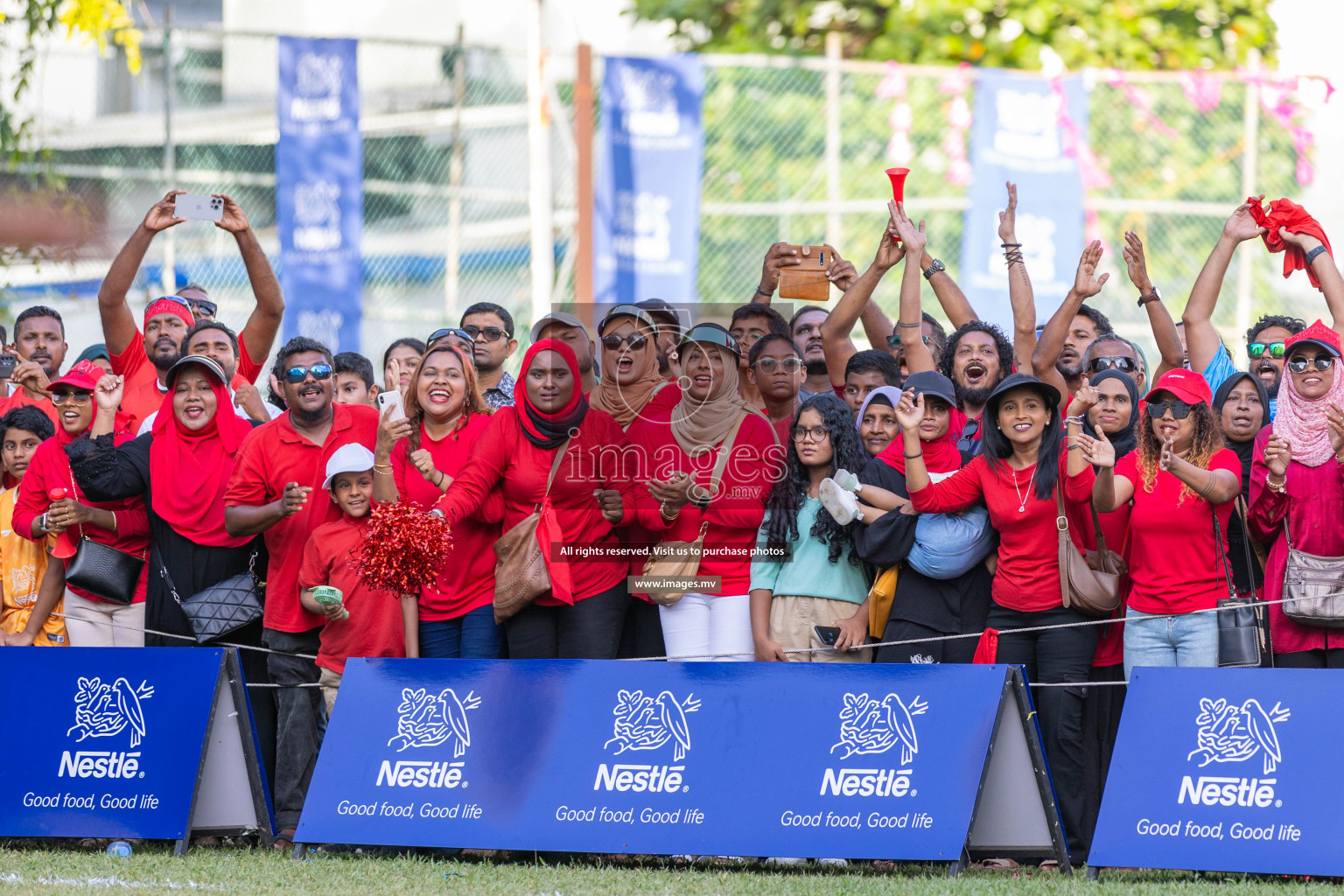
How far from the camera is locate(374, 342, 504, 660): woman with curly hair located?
7012mm

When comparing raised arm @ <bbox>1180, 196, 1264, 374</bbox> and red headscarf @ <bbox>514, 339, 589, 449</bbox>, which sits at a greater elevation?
raised arm @ <bbox>1180, 196, 1264, 374</bbox>

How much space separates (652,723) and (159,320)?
12.5 ft

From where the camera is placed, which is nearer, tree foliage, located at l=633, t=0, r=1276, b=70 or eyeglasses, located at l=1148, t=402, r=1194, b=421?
eyeglasses, located at l=1148, t=402, r=1194, b=421

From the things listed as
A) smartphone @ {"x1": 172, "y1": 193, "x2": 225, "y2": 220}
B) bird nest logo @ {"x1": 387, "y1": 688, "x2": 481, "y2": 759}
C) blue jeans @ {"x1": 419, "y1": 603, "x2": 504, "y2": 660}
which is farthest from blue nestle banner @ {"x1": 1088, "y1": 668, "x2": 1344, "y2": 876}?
smartphone @ {"x1": 172, "y1": 193, "x2": 225, "y2": 220}

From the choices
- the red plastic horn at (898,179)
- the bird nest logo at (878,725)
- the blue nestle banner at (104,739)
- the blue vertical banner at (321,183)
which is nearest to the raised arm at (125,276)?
the blue nestle banner at (104,739)

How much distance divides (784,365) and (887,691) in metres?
1.88

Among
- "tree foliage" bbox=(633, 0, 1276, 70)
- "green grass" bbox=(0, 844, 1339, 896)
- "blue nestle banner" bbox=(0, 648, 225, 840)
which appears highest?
"tree foliage" bbox=(633, 0, 1276, 70)

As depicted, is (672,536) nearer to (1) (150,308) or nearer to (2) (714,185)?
(1) (150,308)

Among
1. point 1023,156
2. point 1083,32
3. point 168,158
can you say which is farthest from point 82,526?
point 1083,32

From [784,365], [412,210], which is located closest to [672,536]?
[784,365]

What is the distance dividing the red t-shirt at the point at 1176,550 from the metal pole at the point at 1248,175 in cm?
1008

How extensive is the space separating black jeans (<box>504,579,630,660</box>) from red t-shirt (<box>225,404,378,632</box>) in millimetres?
982

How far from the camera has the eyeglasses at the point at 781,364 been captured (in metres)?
7.48

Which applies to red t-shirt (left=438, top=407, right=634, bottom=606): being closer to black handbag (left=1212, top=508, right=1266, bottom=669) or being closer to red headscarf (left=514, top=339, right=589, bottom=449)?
red headscarf (left=514, top=339, right=589, bottom=449)
